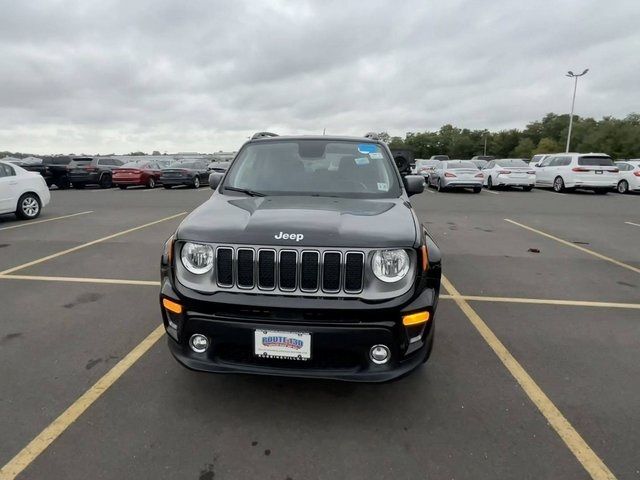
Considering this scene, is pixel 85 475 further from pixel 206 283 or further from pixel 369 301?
pixel 369 301

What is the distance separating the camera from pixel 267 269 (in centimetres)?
268

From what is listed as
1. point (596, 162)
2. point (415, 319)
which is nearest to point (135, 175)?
point (596, 162)

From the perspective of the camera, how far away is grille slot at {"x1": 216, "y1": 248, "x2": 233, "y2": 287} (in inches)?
107

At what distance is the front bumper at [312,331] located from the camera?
257 centimetres

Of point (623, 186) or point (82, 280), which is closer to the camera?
point (82, 280)

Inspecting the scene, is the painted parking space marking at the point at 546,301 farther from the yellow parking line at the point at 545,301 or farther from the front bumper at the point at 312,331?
the front bumper at the point at 312,331

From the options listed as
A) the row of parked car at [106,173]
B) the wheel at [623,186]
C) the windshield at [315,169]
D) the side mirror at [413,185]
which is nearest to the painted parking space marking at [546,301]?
the side mirror at [413,185]

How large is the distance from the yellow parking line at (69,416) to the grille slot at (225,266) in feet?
4.24

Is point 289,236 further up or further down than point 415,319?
further up

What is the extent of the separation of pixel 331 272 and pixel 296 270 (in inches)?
8.3

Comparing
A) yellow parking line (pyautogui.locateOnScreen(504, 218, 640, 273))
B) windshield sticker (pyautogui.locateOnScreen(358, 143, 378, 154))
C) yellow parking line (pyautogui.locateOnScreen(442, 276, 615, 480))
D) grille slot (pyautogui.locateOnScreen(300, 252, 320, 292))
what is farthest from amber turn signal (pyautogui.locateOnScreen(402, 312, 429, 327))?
yellow parking line (pyautogui.locateOnScreen(504, 218, 640, 273))

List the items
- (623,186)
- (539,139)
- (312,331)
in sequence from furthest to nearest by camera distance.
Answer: (539,139)
(623,186)
(312,331)

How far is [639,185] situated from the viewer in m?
19.2

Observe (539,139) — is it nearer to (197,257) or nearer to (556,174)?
(556,174)
